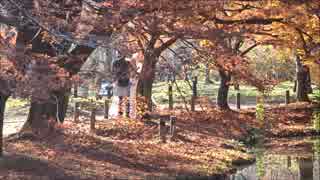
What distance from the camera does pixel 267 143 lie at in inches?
882

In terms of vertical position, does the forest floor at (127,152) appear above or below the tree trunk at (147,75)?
below

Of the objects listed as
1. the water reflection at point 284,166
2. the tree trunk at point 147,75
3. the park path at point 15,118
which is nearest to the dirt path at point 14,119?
the park path at point 15,118

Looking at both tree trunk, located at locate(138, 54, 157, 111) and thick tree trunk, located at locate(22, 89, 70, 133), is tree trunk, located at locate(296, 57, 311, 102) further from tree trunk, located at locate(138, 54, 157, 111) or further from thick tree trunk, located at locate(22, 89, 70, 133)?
thick tree trunk, located at locate(22, 89, 70, 133)

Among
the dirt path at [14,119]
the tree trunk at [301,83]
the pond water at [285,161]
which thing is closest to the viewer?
the pond water at [285,161]

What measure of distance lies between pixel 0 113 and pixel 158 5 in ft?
13.2

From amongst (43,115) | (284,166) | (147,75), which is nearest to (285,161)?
(284,166)

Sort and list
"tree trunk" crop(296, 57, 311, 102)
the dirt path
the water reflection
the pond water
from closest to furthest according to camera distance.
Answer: the water reflection, the pond water, the dirt path, "tree trunk" crop(296, 57, 311, 102)

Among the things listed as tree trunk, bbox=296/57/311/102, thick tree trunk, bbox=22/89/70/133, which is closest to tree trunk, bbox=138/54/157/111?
thick tree trunk, bbox=22/89/70/133

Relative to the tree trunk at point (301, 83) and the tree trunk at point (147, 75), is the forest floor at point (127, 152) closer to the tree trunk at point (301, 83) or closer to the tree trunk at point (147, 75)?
the tree trunk at point (147, 75)

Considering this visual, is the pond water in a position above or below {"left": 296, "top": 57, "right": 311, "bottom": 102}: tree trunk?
below

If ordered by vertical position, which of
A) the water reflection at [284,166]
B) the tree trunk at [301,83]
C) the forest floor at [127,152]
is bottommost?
the water reflection at [284,166]

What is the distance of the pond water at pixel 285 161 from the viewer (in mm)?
15625

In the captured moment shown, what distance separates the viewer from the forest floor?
12781 mm

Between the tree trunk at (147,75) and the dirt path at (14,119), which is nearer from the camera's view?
the tree trunk at (147,75)
